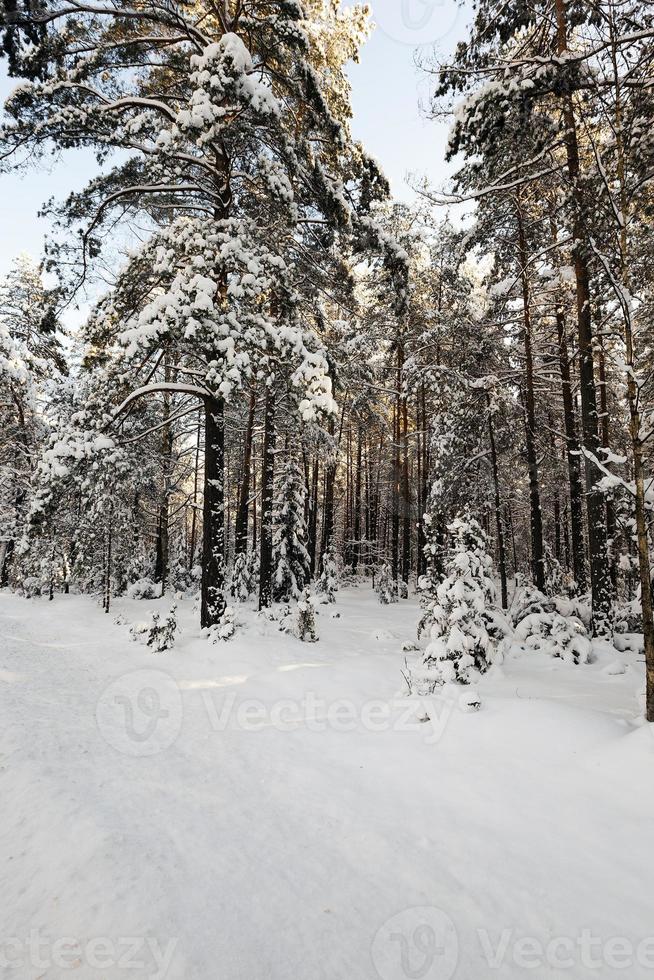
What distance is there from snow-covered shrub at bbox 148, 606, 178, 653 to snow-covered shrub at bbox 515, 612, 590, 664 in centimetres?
666

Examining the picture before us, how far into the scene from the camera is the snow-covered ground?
7.72ft

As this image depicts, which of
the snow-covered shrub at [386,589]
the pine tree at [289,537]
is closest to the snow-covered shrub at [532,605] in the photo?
the snow-covered shrub at [386,589]

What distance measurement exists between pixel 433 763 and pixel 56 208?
1057 cm

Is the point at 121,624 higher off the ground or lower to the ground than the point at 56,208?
lower

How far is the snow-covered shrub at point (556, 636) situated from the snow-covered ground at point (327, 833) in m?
1.12

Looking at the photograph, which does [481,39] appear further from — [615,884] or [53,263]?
[615,884]

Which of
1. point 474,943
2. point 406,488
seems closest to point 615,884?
point 474,943

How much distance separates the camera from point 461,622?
244 inches

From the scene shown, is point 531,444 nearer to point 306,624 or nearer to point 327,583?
point 306,624

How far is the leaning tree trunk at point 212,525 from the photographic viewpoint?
29.9ft

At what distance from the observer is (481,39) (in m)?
8.02

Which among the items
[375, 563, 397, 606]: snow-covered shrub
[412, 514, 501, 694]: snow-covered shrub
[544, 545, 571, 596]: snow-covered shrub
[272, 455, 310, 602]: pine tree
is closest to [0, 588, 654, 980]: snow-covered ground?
[412, 514, 501, 694]: snow-covered shrub

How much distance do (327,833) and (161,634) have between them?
596 centimetres

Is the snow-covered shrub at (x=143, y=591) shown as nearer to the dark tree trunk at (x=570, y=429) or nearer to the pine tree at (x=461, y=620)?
the pine tree at (x=461, y=620)
